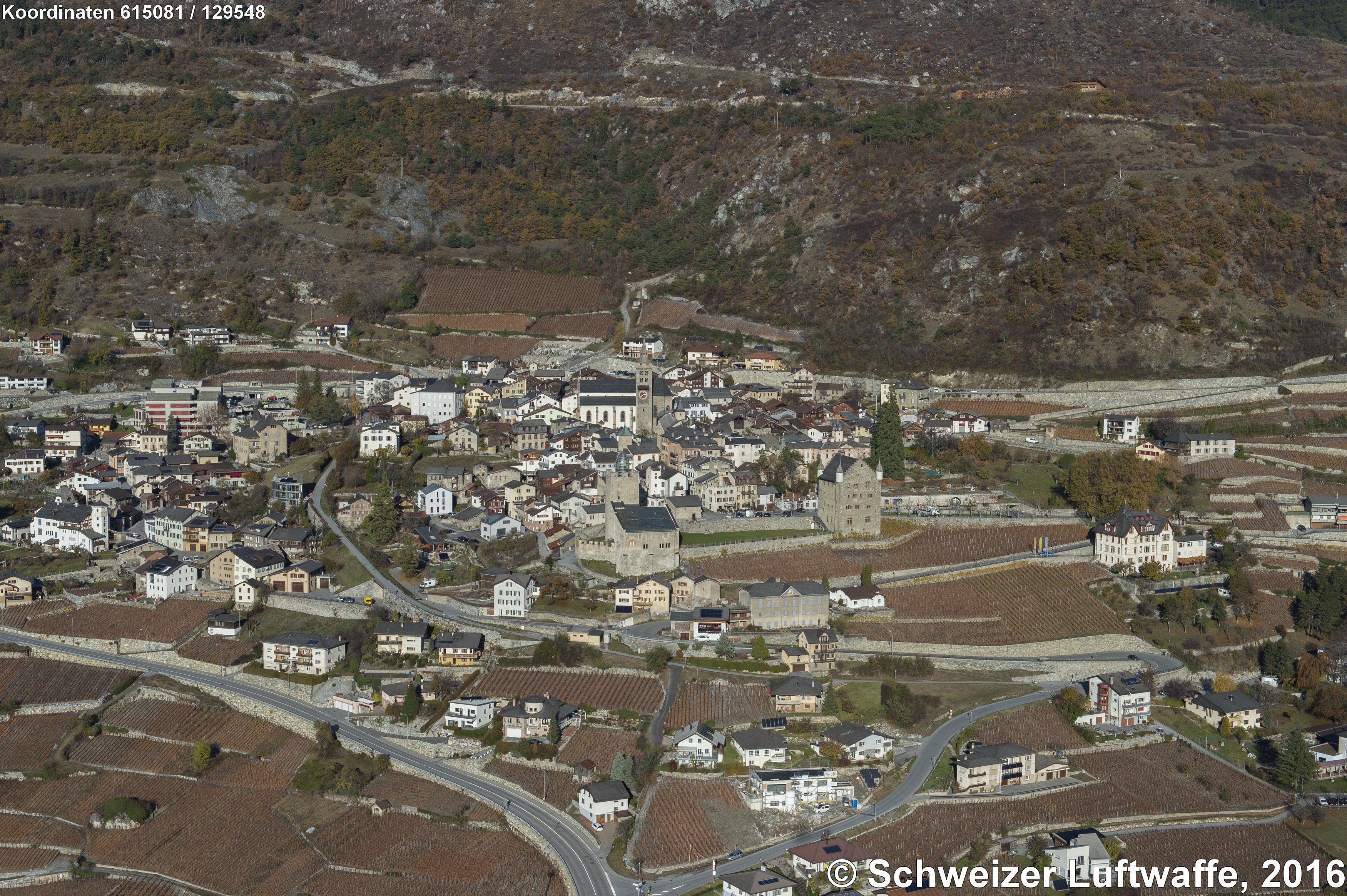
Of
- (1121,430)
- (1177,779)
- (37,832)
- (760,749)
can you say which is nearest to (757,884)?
(760,749)

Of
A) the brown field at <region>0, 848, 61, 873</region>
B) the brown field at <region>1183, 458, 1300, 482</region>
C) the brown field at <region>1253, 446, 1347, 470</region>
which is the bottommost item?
the brown field at <region>0, 848, 61, 873</region>

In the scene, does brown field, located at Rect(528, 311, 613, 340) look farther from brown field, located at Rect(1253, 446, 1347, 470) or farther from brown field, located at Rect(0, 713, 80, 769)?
brown field, located at Rect(0, 713, 80, 769)

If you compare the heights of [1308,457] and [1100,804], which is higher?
[1308,457]

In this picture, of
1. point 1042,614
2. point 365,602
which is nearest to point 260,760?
point 365,602

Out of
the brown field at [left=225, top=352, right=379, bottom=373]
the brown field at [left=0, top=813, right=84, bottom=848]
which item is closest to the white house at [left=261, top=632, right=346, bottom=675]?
the brown field at [left=0, top=813, right=84, bottom=848]

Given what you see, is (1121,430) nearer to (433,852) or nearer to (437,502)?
(437,502)

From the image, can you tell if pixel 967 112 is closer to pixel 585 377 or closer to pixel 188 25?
pixel 585 377

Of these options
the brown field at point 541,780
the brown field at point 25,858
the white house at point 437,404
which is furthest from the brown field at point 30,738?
the white house at point 437,404
